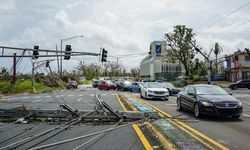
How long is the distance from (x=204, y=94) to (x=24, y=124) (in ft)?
24.9

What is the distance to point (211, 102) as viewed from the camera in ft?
51.3

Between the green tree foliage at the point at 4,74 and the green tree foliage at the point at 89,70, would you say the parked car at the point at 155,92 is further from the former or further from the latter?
the green tree foliage at the point at 89,70

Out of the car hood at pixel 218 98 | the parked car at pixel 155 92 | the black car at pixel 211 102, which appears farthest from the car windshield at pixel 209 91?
the parked car at pixel 155 92

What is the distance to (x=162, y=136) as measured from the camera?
34.4 feet

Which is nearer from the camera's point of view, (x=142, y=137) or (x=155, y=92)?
(x=142, y=137)

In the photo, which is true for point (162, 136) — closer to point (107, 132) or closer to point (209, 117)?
point (107, 132)

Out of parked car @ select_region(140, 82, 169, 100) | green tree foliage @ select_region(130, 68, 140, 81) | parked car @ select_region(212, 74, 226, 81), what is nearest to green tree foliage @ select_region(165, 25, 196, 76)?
parked car @ select_region(212, 74, 226, 81)

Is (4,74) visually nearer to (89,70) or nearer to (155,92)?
(155,92)

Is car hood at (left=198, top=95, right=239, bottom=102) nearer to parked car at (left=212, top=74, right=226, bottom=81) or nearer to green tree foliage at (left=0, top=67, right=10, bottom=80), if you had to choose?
green tree foliage at (left=0, top=67, right=10, bottom=80)

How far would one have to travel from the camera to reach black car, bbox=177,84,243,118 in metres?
15.4

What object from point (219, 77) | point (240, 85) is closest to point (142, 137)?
point (240, 85)

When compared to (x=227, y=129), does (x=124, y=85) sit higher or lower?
higher

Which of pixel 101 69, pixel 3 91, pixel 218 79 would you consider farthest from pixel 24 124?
pixel 101 69

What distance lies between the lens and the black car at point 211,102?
15352 millimetres
